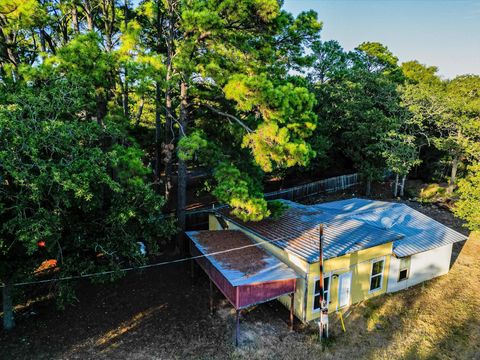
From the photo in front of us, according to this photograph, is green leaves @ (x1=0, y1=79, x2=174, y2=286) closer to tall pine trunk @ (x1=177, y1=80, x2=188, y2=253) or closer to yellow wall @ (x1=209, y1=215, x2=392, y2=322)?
tall pine trunk @ (x1=177, y1=80, x2=188, y2=253)

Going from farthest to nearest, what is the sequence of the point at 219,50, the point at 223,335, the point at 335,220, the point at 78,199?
the point at 335,220
the point at 219,50
the point at 223,335
the point at 78,199

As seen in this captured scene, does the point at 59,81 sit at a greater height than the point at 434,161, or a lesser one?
greater

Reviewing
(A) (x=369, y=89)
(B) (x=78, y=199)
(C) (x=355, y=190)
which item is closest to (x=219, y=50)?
(B) (x=78, y=199)

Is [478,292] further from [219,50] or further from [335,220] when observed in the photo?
A: [219,50]

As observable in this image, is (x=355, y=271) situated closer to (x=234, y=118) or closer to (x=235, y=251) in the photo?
(x=235, y=251)

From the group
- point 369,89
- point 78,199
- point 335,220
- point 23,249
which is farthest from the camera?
point 369,89

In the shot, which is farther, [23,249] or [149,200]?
[149,200]

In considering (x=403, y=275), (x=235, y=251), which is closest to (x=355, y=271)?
(x=403, y=275)
